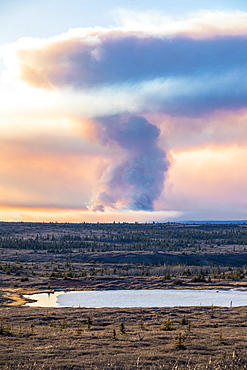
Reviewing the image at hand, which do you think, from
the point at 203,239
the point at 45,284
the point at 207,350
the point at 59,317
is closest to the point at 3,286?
the point at 45,284

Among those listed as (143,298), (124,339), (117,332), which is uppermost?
(143,298)

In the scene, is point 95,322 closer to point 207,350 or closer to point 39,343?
point 39,343

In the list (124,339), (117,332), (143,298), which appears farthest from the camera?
(143,298)

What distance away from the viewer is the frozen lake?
32.9 m

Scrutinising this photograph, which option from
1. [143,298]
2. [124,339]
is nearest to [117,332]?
[124,339]

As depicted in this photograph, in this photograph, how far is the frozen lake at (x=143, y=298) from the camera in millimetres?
32875

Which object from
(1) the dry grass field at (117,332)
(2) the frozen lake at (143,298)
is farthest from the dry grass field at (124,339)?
(2) the frozen lake at (143,298)

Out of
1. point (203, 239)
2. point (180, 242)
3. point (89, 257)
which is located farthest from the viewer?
point (203, 239)

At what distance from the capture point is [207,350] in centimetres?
1797

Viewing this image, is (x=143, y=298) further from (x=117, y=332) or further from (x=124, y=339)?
(x=124, y=339)

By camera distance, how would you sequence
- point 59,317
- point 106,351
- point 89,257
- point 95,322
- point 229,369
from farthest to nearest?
point 89,257
point 59,317
point 95,322
point 106,351
point 229,369

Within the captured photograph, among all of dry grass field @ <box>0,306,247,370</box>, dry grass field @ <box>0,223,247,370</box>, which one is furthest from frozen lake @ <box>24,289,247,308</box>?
dry grass field @ <box>0,306,247,370</box>

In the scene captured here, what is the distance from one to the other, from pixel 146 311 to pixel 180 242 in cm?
7845

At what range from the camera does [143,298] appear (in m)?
35.8
